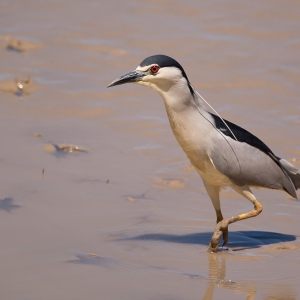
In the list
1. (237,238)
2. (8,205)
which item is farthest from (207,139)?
(8,205)

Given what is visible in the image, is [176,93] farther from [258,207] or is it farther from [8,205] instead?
[8,205]

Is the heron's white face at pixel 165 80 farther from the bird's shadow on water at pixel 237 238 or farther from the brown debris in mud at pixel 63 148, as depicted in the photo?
the brown debris in mud at pixel 63 148

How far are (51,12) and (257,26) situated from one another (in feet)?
11.7

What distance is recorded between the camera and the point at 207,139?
664 centimetres

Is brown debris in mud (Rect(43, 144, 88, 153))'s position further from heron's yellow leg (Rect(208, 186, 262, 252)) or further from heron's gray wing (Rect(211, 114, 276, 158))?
heron's yellow leg (Rect(208, 186, 262, 252))

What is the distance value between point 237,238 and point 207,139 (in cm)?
115

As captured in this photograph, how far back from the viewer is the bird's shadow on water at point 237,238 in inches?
267

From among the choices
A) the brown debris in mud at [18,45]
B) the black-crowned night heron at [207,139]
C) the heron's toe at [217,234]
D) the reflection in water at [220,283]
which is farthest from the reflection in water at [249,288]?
the brown debris in mud at [18,45]

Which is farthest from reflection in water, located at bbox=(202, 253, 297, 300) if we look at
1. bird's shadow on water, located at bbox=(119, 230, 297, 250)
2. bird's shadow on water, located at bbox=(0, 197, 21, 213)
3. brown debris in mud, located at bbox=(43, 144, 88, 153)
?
brown debris in mud, located at bbox=(43, 144, 88, 153)

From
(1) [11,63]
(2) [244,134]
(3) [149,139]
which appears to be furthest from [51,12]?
(2) [244,134]

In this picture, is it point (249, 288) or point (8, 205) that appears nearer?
point (249, 288)

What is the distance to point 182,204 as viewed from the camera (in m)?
7.61

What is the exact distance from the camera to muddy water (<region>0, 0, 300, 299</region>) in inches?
231

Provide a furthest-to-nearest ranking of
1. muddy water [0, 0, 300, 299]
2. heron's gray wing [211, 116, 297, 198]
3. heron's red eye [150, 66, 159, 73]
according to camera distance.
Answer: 1. heron's gray wing [211, 116, 297, 198]
2. heron's red eye [150, 66, 159, 73]
3. muddy water [0, 0, 300, 299]
